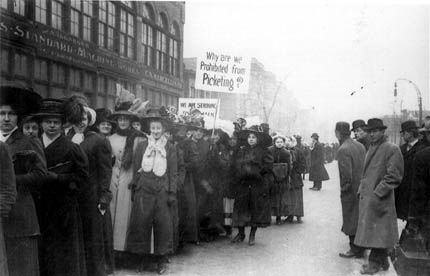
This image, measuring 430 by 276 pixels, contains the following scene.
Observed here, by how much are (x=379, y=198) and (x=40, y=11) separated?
10620 millimetres

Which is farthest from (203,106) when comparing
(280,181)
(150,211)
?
(150,211)

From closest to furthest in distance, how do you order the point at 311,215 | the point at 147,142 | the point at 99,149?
the point at 99,149, the point at 147,142, the point at 311,215

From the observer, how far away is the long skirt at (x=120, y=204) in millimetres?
6062

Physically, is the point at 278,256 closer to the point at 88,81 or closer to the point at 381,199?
the point at 381,199

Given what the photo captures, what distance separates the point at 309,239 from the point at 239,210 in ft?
4.75

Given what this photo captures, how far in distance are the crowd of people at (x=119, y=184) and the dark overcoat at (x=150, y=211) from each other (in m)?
0.01

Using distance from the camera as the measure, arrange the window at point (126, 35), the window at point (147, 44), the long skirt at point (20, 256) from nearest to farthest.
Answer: the long skirt at point (20, 256)
the window at point (126, 35)
the window at point (147, 44)

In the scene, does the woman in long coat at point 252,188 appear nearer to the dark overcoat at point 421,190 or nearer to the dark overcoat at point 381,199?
the dark overcoat at point 381,199

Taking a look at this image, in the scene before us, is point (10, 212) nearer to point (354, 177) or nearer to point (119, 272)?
point (119, 272)

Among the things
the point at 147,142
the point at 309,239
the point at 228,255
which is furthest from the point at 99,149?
the point at 309,239

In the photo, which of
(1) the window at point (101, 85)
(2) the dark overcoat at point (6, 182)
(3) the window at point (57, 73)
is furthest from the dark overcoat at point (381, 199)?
(1) the window at point (101, 85)

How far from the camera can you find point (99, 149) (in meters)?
5.15

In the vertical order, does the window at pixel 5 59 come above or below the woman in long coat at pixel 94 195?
above

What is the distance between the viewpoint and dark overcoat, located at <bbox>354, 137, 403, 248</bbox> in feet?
18.3
